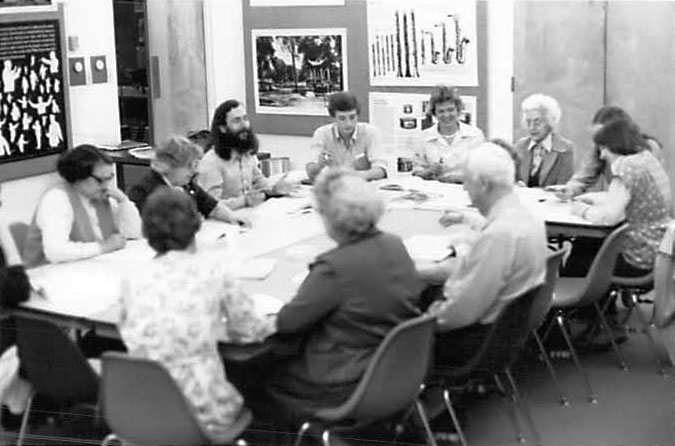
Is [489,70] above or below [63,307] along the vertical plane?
above

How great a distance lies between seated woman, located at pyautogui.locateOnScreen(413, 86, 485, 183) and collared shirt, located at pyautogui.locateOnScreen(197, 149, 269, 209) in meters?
1.09

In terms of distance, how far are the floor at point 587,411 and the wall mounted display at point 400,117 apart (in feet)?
9.39

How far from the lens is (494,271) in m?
3.74

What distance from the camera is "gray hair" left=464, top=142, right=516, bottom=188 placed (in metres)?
3.92

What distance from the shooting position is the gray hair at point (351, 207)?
3.32 m

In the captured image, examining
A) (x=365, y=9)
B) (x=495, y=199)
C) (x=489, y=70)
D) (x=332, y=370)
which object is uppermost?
(x=365, y=9)

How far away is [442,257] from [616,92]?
3.23m

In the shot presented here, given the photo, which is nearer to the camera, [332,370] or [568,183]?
[332,370]

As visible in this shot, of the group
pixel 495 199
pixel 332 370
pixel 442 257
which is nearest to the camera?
pixel 332 370

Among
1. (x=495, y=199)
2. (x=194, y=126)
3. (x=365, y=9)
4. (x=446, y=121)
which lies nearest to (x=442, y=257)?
(x=495, y=199)

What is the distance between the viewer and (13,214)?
564cm

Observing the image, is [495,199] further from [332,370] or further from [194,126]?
[194,126]

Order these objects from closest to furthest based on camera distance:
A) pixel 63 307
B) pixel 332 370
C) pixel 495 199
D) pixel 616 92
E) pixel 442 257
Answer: pixel 332 370 → pixel 63 307 → pixel 495 199 → pixel 442 257 → pixel 616 92

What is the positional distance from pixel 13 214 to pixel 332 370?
2934mm
